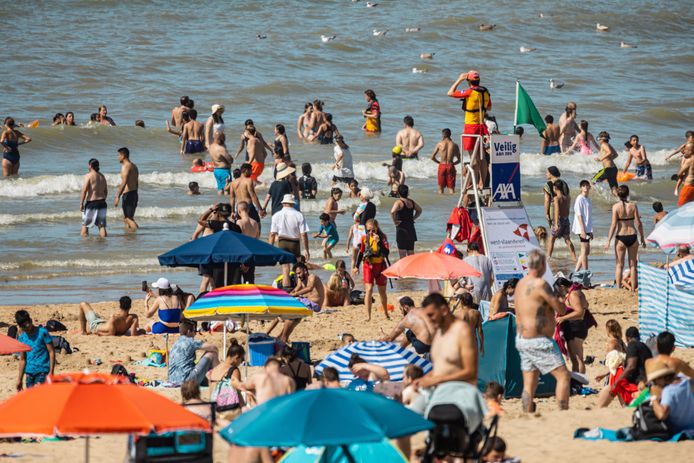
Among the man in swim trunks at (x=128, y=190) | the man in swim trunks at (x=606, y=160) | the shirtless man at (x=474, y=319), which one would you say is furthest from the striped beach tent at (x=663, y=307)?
the man in swim trunks at (x=128, y=190)

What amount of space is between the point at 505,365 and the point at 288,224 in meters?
5.05

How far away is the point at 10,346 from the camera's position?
9.84 metres

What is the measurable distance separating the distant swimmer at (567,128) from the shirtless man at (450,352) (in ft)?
64.3

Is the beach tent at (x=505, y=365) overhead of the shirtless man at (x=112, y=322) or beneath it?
overhead

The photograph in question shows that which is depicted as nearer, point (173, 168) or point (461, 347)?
point (461, 347)

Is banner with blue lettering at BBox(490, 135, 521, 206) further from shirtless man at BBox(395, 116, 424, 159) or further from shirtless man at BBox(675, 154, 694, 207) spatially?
shirtless man at BBox(395, 116, 424, 159)

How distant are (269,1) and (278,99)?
13.9m

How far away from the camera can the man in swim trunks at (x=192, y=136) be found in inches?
1014

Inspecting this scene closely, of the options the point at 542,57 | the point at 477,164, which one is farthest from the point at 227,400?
the point at 542,57

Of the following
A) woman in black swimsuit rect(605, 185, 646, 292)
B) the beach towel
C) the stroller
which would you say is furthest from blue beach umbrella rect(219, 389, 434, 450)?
woman in black swimsuit rect(605, 185, 646, 292)

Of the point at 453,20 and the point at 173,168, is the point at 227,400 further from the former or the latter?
the point at 453,20

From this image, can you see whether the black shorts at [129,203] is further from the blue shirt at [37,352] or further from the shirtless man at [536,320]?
the shirtless man at [536,320]

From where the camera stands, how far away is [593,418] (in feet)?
29.2

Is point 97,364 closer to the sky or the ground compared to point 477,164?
closer to the ground
